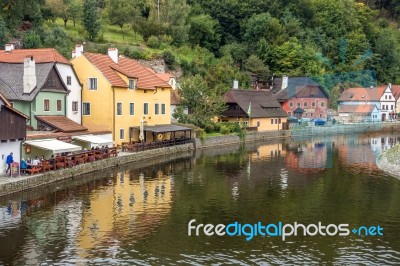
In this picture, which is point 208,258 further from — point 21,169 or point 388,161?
point 388,161

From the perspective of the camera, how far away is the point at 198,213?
27156 millimetres

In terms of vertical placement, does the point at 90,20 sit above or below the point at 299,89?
above

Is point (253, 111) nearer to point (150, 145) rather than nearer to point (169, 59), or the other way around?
point (169, 59)

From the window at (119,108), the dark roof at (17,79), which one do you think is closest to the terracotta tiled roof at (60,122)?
the dark roof at (17,79)

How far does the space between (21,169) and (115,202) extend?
7060 mm

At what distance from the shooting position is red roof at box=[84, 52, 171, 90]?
160 ft

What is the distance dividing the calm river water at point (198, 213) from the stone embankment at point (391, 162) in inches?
33.3

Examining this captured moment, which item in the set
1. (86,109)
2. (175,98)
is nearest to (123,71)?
(86,109)

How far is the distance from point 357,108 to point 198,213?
7816cm

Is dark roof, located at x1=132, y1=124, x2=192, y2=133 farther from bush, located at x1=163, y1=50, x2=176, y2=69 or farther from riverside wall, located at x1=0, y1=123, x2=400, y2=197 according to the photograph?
bush, located at x1=163, y1=50, x2=176, y2=69

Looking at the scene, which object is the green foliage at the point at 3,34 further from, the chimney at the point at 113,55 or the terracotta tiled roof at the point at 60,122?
the terracotta tiled roof at the point at 60,122

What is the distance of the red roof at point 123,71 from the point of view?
160 feet

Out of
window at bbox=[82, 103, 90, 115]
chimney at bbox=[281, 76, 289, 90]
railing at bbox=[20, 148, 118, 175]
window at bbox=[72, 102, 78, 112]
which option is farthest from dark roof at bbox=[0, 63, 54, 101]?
chimney at bbox=[281, 76, 289, 90]

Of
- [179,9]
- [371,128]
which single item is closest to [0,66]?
[179,9]
